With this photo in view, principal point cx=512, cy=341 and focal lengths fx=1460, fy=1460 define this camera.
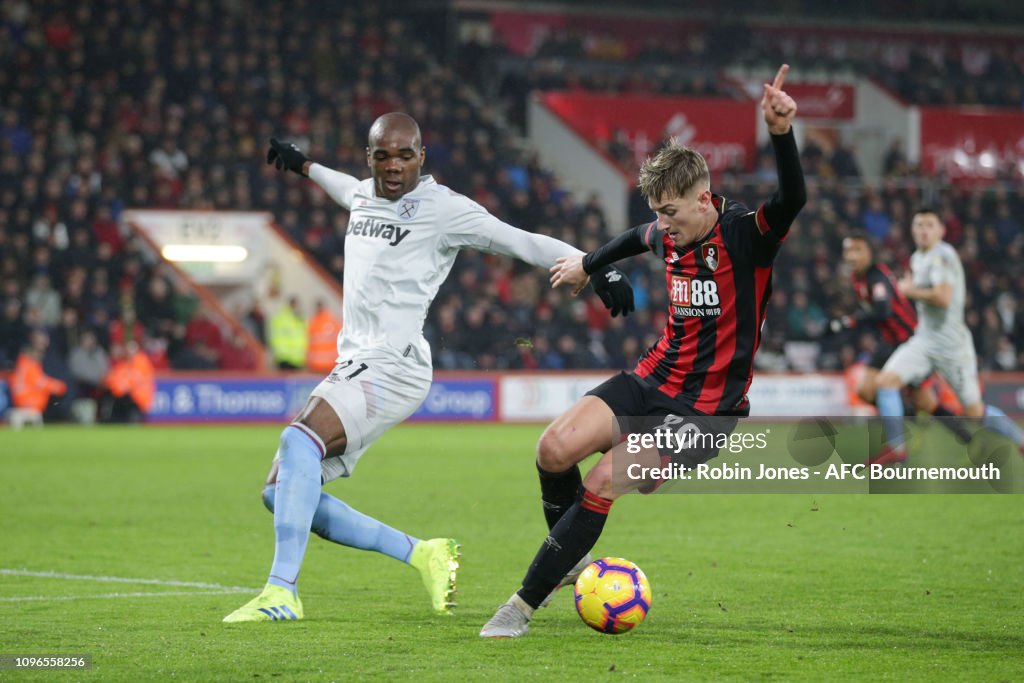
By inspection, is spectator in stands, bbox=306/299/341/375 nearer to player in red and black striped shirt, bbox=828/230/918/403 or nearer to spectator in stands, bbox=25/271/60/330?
spectator in stands, bbox=25/271/60/330

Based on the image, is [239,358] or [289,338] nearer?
[289,338]

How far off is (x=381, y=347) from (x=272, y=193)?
60.2ft

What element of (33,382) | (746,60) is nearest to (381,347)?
(33,382)

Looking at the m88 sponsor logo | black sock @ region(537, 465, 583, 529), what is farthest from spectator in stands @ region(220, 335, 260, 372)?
the m88 sponsor logo

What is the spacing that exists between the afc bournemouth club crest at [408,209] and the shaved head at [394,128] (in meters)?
0.25

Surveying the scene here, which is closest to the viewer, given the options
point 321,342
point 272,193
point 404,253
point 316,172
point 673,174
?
point 673,174

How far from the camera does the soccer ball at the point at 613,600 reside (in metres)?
5.62

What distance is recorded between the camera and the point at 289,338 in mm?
21984

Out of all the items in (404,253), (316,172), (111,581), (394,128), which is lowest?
(111,581)

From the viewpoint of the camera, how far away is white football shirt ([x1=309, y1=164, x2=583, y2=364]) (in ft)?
20.4

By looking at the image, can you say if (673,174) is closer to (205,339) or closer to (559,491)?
(559,491)

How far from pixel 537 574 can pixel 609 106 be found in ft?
84.3

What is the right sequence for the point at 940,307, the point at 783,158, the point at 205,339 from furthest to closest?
the point at 205,339
the point at 940,307
the point at 783,158

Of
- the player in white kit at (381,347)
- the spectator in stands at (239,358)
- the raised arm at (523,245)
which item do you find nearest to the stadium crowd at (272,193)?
the spectator in stands at (239,358)
